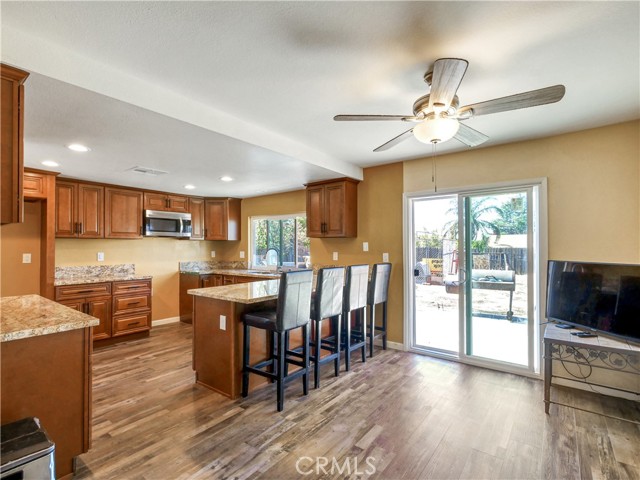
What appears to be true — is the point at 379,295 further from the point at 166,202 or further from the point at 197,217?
the point at 166,202

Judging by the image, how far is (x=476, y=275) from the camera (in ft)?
11.6

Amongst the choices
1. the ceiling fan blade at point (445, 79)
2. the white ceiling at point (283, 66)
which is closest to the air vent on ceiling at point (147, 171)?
the white ceiling at point (283, 66)

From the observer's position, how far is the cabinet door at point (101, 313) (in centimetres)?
413

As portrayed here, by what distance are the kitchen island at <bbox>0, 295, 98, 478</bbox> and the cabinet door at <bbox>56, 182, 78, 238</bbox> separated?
272 centimetres

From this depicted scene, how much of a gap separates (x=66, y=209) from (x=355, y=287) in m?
3.98

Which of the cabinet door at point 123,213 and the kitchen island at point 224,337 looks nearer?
the kitchen island at point 224,337

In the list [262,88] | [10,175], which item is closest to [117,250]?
[10,175]

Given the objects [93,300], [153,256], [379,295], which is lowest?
[93,300]

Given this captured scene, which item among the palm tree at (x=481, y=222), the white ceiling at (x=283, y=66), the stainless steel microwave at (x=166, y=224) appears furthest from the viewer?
the stainless steel microwave at (x=166, y=224)

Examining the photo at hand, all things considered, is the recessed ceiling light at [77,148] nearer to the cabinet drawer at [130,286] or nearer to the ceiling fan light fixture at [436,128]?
the cabinet drawer at [130,286]

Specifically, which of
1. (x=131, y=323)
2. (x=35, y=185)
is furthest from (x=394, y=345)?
(x=35, y=185)

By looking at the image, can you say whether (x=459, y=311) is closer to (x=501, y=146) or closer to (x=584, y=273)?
(x=584, y=273)

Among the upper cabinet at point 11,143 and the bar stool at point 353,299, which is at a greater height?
the upper cabinet at point 11,143

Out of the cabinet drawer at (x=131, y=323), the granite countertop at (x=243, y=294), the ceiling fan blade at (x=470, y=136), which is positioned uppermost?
the ceiling fan blade at (x=470, y=136)
